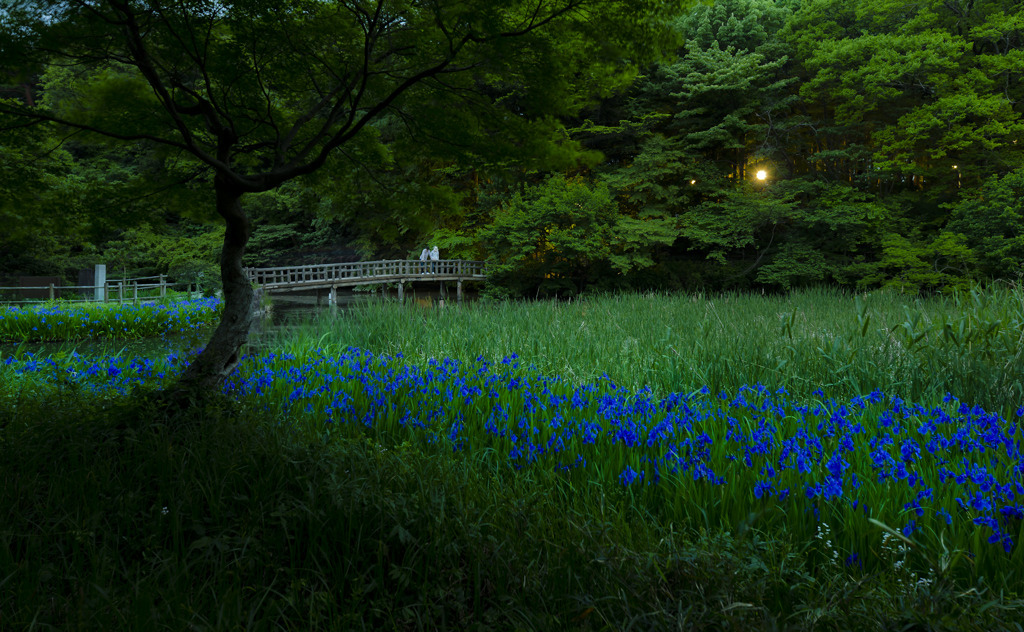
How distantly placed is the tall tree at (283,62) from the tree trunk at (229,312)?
1 centimetres

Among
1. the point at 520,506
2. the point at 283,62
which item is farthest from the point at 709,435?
the point at 283,62

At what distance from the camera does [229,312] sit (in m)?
4.04

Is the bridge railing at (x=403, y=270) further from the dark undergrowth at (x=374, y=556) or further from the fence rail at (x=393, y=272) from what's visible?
the dark undergrowth at (x=374, y=556)

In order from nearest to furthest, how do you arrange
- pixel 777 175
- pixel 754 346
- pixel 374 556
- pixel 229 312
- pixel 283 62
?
1. pixel 374 556
2. pixel 229 312
3. pixel 283 62
4. pixel 754 346
5. pixel 777 175

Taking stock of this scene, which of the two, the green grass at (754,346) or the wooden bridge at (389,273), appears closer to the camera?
the green grass at (754,346)

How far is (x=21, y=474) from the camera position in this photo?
105 inches

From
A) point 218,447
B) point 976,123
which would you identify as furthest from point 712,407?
point 976,123

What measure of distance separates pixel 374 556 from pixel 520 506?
0.62 meters

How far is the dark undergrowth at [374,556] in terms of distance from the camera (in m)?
1.65

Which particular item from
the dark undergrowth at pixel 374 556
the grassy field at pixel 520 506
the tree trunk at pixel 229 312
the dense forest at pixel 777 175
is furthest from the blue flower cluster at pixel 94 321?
the dark undergrowth at pixel 374 556

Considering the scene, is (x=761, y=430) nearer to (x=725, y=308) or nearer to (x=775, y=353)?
(x=775, y=353)

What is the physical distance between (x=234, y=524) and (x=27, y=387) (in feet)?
11.7

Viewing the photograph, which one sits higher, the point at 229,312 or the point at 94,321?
the point at 229,312

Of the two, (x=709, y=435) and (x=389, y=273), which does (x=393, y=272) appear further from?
(x=709, y=435)
